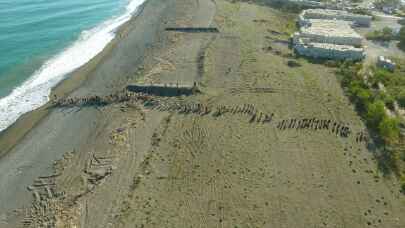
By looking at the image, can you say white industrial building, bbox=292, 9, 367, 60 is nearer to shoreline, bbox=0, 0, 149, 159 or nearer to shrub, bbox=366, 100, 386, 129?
shrub, bbox=366, 100, 386, 129

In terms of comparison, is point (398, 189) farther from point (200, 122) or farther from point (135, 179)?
point (135, 179)

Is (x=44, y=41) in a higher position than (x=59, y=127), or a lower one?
higher

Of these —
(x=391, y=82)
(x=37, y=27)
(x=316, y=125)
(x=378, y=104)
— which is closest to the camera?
(x=316, y=125)

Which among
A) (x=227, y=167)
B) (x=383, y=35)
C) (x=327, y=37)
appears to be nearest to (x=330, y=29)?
(x=327, y=37)

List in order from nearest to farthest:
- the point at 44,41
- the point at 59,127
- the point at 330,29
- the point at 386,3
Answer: the point at 59,127
the point at 44,41
the point at 330,29
the point at 386,3

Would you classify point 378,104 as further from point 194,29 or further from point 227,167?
point 194,29

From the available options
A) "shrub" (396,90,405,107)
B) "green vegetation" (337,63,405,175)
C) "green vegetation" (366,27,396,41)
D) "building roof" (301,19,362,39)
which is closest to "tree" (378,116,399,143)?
"green vegetation" (337,63,405,175)

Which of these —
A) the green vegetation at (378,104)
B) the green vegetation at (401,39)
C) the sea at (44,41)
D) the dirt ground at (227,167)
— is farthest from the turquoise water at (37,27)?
the green vegetation at (401,39)

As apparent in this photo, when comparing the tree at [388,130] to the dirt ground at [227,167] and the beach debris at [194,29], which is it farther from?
the beach debris at [194,29]
